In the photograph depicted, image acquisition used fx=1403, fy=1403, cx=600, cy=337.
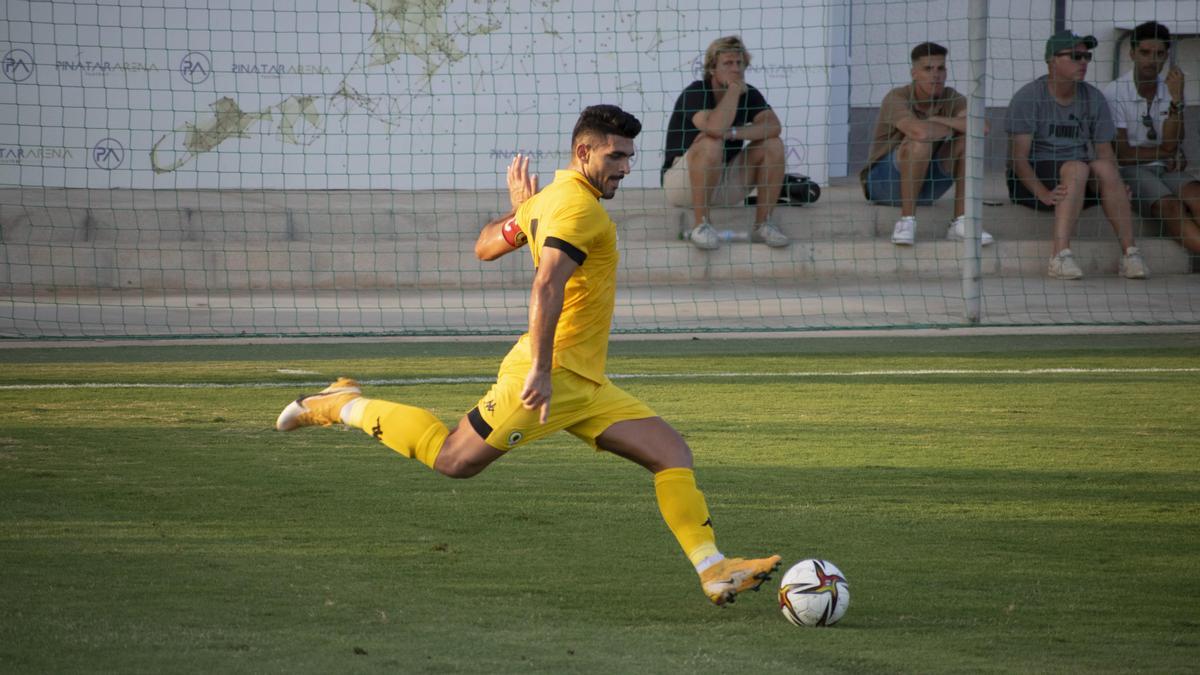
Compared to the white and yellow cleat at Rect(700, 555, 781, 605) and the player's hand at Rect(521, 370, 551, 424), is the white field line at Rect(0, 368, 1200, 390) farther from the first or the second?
the white and yellow cleat at Rect(700, 555, 781, 605)

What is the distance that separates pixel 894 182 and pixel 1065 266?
182 cm

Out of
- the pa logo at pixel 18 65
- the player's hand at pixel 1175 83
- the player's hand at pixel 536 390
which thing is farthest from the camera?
the pa logo at pixel 18 65

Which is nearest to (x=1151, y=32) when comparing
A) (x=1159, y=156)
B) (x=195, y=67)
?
(x=1159, y=156)

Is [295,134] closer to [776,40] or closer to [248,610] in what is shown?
[776,40]

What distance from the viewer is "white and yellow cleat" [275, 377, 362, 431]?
5059mm

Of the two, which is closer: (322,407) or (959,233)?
(322,407)

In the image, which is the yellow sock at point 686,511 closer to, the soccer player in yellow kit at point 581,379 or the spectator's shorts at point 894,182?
the soccer player in yellow kit at point 581,379

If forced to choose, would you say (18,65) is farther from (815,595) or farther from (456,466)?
(815,595)

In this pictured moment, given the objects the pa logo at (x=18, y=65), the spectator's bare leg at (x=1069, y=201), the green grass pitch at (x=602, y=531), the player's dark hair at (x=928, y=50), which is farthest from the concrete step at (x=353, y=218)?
the green grass pitch at (x=602, y=531)

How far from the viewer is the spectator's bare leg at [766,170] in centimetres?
1291

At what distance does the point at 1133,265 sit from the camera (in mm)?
12859

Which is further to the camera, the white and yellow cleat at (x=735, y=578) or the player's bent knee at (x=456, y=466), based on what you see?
the player's bent knee at (x=456, y=466)

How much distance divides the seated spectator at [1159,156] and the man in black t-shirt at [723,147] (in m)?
3.28

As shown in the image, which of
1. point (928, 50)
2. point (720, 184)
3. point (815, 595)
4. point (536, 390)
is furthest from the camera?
point (720, 184)
